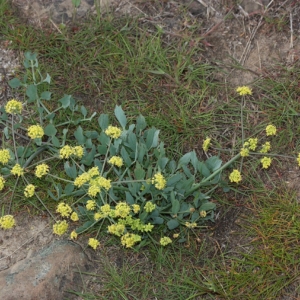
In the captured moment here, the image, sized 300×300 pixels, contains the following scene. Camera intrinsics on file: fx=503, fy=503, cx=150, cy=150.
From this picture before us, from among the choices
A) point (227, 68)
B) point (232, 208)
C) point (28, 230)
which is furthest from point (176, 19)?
point (28, 230)

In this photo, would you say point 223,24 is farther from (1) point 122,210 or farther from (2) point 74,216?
(2) point 74,216

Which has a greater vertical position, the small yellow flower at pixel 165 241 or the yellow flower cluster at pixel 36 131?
the yellow flower cluster at pixel 36 131

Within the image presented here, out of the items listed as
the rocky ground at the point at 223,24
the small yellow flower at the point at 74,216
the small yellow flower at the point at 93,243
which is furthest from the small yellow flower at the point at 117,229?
the rocky ground at the point at 223,24

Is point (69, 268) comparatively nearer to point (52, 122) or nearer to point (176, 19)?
point (52, 122)

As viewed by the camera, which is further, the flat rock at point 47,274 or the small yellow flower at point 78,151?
the small yellow flower at point 78,151

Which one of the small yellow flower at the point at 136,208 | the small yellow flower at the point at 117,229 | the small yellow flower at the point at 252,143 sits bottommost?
the small yellow flower at the point at 117,229

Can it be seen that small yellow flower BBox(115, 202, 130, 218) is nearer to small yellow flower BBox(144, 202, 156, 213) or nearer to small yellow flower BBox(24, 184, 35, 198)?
small yellow flower BBox(144, 202, 156, 213)

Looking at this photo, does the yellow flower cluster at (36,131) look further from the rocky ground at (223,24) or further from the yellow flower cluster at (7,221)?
the rocky ground at (223,24)

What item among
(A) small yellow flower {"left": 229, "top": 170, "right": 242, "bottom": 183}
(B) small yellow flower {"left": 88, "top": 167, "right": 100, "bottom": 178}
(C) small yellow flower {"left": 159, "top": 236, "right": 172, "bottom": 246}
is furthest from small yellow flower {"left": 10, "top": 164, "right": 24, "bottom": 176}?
(A) small yellow flower {"left": 229, "top": 170, "right": 242, "bottom": 183}
